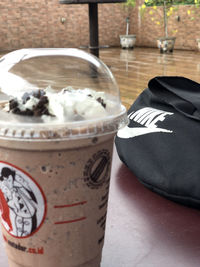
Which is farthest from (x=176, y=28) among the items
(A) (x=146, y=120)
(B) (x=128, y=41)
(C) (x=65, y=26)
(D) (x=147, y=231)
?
(D) (x=147, y=231)

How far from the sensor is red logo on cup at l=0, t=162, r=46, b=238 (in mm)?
513

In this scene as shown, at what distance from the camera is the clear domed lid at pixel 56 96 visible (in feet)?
1.61

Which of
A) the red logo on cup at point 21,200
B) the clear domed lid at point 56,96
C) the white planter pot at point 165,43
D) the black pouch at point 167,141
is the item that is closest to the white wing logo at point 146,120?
the black pouch at point 167,141

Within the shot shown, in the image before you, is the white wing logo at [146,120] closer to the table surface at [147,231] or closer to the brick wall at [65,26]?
the table surface at [147,231]

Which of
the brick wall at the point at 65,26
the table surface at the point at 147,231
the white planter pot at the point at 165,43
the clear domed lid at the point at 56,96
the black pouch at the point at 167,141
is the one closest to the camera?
the clear domed lid at the point at 56,96

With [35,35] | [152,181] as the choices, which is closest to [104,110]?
[152,181]

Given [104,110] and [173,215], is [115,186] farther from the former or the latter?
[104,110]

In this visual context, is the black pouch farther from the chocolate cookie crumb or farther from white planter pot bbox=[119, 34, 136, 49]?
white planter pot bbox=[119, 34, 136, 49]

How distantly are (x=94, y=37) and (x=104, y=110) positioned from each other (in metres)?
3.24

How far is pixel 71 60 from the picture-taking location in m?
0.63

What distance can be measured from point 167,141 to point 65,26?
6.64 m

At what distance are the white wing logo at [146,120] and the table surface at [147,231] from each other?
0.14 m

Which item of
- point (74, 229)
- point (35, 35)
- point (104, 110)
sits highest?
point (104, 110)

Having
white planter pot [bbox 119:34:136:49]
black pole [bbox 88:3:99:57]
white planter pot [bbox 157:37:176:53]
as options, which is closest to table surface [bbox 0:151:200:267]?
black pole [bbox 88:3:99:57]
